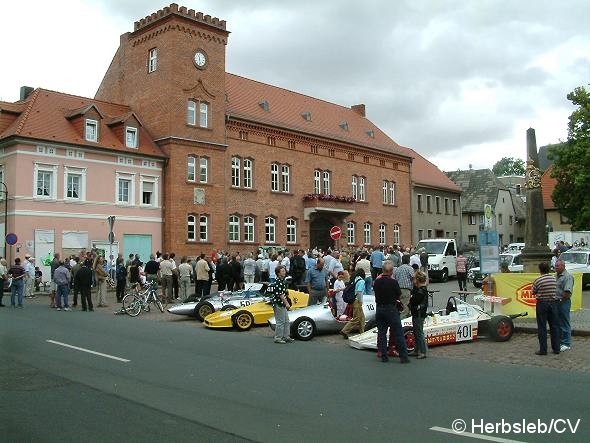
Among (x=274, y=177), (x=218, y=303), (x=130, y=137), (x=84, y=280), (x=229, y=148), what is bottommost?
(x=218, y=303)

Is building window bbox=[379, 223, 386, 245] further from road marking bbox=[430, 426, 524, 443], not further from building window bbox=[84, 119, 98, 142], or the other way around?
road marking bbox=[430, 426, 524, 443]

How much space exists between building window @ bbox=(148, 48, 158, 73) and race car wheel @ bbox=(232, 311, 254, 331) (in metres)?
26.3

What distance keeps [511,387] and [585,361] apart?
125 inches

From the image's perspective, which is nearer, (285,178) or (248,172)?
(248,172)

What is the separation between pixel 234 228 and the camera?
131 ft

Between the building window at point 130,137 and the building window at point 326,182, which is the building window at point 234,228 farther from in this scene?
the building window at point 326,182

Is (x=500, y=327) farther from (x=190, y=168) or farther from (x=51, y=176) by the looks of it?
(x=190, y=168)

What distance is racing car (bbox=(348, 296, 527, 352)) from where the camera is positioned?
12922 mm

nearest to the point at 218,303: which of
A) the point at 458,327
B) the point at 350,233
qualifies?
the point at 458,327

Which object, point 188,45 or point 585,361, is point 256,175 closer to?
point 188,45

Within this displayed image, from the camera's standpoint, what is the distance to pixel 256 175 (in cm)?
4159

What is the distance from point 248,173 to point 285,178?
12.1ft

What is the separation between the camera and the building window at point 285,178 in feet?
144

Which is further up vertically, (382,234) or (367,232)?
(367,232)
